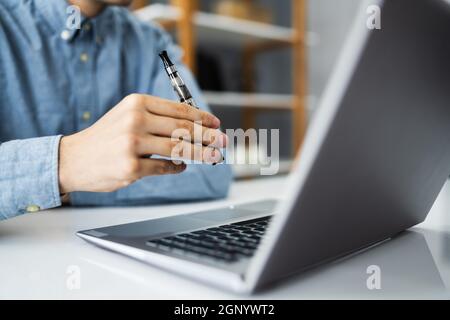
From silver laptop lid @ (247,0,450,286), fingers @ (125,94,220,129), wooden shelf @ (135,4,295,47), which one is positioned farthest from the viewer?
wooden shelf @ (135,4,295,47)

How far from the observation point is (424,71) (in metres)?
0.36

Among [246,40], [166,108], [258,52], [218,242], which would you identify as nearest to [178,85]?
[166,108]

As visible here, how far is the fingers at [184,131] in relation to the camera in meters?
0.44

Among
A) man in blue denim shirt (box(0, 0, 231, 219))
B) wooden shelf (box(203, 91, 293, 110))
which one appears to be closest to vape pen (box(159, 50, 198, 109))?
man in blue denim shirt (box(0, 0, 231, 219))

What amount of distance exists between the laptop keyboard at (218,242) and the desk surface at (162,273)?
1.0 inches

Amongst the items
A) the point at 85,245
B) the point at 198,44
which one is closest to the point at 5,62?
the point at 85,245

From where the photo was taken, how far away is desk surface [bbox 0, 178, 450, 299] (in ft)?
1.06

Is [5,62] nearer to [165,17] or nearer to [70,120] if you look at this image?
[70,120]

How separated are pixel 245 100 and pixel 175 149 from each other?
184cm

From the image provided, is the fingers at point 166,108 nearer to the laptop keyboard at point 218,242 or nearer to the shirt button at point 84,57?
the laptop keyboard at point 218,242

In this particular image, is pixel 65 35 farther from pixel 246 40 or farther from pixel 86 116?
pixel 246 40

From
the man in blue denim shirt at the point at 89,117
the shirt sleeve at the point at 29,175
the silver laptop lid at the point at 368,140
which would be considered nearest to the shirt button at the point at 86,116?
the man in blue denim shirt at the point at 89,117

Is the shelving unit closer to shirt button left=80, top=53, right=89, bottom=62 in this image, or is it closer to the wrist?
shirt button left=80, top=53, right=89, bottom=62
